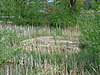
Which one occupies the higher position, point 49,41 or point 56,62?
point 56,62

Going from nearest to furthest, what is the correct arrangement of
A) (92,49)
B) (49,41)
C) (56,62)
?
(56,62)
(92,49)
(49,41)

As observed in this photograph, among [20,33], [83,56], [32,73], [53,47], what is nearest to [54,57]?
[83,56]

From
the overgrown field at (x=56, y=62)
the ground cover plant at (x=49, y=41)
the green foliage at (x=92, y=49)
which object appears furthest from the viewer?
the green foliage at (x=92, y=49)

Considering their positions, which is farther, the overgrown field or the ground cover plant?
the ground cover plant

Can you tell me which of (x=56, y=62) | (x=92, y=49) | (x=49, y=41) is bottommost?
(x=49, y=41)

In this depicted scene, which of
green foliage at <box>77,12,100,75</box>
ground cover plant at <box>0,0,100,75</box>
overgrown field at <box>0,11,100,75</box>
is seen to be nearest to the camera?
overgrown field at <box>0,11,100,75</box>

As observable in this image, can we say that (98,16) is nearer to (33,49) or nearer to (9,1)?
(33,49)

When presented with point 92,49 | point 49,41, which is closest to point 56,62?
point 92,49

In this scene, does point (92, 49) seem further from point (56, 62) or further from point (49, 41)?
point (49, 41)

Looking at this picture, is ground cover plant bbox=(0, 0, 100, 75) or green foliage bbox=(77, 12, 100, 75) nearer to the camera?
ground cover plant bbox=(0, 0, 100, 75)

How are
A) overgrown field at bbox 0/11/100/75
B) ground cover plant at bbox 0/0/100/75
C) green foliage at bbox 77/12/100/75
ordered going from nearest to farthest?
1. overgrown field at bbox 0/11/100/75
2. ground cover plant at bbox 0/0/100/75
3. green foliage at bbox 77/12/100/75

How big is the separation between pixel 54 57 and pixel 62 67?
4.05 ft

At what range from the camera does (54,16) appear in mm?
14602

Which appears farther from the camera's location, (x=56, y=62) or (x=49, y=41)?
(x=49, y=41)
